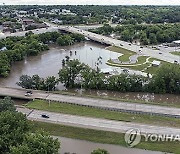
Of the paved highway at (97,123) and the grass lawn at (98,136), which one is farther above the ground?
the paved highway at (97,123)

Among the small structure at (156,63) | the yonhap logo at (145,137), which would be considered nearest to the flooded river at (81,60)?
the yonhap logo at (145,137)

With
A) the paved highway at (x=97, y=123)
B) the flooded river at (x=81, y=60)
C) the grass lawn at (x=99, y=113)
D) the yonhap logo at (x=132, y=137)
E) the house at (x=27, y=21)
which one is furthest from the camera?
the house at (x=27, y=21)

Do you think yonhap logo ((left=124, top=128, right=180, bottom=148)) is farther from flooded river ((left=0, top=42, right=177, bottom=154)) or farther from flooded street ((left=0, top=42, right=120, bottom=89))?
flooded street ((left=0, top=42, right=120, bottom=89))

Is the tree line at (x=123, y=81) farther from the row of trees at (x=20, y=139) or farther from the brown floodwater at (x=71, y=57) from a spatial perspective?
the row of trees at (x=20, y=139)

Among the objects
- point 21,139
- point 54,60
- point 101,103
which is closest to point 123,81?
point 101,103

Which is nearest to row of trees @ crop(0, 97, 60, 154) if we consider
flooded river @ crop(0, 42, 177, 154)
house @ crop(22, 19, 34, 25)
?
flooded river @ crop(0, 42, 177, 154)
